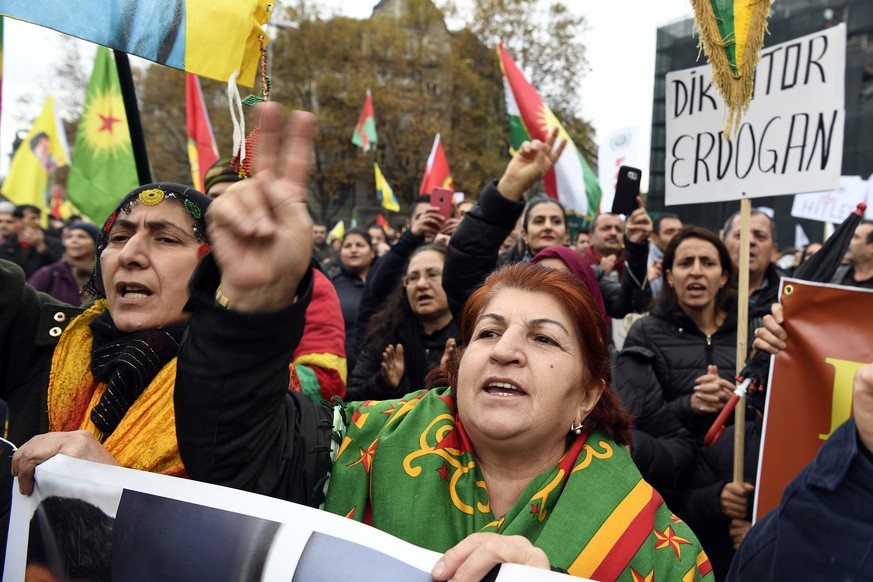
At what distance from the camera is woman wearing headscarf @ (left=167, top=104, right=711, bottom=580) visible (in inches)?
48.4

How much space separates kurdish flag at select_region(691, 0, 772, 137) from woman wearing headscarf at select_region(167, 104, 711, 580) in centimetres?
133

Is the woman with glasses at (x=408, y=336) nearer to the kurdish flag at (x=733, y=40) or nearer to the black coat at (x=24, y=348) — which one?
the kurdish flag at (x=733, y=40)

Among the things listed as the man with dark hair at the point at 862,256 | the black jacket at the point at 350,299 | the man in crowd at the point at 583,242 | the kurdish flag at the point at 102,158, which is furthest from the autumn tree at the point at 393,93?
the man with dark hair at the point at 862,256

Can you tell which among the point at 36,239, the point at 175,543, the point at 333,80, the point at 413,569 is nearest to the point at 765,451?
the point at 413,569

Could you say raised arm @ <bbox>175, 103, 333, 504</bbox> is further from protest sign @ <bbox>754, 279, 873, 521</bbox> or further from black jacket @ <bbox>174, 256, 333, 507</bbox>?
protest sign @ <bbox>754, 279, 873, 521</bbox>

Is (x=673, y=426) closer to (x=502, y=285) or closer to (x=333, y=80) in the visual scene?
(x=502, y=285)

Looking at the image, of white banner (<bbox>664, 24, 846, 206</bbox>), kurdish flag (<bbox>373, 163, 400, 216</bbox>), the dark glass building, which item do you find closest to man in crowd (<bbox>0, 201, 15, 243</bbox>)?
kurdish flag (<bbox>373, 163, 400, 216</bbox>)

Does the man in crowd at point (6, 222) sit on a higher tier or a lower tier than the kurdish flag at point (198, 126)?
lower

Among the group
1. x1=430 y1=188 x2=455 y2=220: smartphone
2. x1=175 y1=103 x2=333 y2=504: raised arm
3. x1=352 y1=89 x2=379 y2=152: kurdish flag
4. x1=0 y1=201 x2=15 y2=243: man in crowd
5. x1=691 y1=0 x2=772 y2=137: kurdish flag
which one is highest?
x1=352 y1=89 x2=379 y2=152: kurdish flag

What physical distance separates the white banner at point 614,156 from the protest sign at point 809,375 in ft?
17.3

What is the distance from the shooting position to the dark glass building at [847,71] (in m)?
15.6

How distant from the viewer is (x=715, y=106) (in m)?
3.13

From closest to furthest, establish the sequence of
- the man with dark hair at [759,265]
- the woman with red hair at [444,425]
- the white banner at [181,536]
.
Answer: the white banner at [181,536] < the woman with red hair at [444,425] < the man with dark hair at [759,265]

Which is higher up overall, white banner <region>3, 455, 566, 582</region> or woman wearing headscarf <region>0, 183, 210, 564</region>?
woman wearing headscarf <region>0, 183, 210, 564</region>
